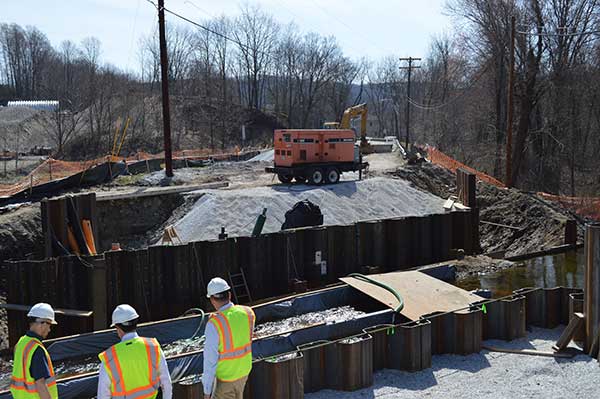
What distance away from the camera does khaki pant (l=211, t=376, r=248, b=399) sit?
587cm

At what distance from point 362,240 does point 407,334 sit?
8.03m

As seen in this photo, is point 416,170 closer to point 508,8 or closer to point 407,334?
point 508,8

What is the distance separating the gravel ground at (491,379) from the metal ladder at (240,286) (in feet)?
20.6

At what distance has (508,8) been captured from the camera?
3969cm

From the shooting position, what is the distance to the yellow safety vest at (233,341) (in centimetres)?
566

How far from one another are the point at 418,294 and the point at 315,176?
→ 13.5 m

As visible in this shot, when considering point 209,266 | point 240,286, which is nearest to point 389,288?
point 240,286

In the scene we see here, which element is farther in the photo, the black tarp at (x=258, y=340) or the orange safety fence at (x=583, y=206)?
the orange safety fence at (x=583, y=206)

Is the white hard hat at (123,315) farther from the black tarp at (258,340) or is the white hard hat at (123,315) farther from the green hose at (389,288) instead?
the green hose at (389,288)

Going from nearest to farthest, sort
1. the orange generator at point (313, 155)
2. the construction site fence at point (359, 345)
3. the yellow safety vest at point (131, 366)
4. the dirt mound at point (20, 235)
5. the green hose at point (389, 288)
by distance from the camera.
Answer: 1. the yellow safety vest at point (131, 366)
2. the construction site fence at point (359, 345)
3. the green hose at point (389, 288)
4. the dirt mound at point (20, 235)
5. the orange generator at point (313, 155)

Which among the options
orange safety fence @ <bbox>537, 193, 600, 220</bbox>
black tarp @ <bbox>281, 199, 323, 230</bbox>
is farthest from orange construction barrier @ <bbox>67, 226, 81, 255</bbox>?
orange safety fence @ <bbox>537, 193, 600, 220</bbox>

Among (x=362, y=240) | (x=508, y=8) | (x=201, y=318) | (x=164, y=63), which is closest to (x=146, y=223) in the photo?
(x=164, y=63)

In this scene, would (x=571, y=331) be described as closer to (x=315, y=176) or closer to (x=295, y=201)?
(x=295, y=201)

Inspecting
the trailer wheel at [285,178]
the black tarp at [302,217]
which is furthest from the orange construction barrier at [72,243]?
the trailer wheel at [285,178]
